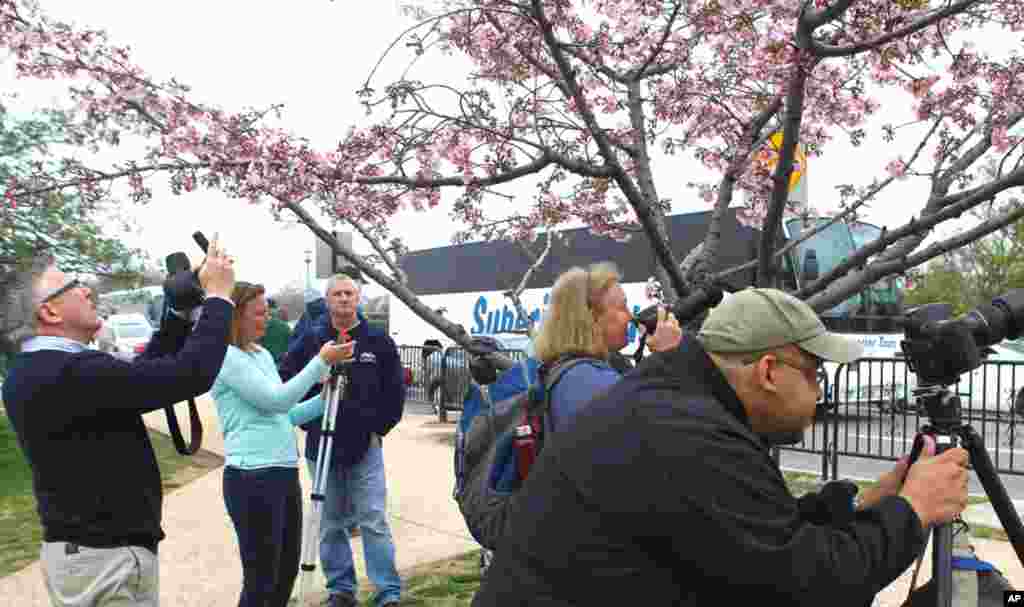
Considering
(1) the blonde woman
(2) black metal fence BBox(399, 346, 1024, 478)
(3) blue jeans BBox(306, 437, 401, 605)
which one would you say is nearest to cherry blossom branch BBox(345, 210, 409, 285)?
(3) blue jeans BBox(306, 437, 401, 605)

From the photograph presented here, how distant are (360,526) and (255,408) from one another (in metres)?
1.28

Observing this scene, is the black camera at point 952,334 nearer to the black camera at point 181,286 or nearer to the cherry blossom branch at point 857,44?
the cherry blossom branch at point 857,44

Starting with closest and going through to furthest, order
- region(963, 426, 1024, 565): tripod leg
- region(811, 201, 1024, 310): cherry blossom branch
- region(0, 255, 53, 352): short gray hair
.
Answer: region(963, 426, 1024, 565): tripod leg, region(0, 255, 53, 352): short gray hair, region(811, 201, 1024, 310): cherry blossom branch

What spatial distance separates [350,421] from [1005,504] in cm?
355

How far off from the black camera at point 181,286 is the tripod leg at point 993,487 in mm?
2278

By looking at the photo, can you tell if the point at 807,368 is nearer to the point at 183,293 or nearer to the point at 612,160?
the point at 612,160

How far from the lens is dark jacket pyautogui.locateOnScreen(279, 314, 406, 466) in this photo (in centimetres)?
500

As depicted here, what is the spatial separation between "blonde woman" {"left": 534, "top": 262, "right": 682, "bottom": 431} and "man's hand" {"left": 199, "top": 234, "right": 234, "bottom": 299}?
104 cm

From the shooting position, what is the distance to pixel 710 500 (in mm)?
1530

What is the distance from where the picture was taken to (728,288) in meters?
A: 3.11

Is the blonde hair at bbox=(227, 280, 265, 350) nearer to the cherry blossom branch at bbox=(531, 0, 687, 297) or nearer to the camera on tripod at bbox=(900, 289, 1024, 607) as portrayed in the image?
the cherry blossom branch at bbox=(531, 0, 687, 297)

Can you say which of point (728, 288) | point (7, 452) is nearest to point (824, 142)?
point (728, 288)

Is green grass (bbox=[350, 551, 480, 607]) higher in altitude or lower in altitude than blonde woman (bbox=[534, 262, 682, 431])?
lower

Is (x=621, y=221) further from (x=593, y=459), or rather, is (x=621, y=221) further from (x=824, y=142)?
(x=593, y=459)
